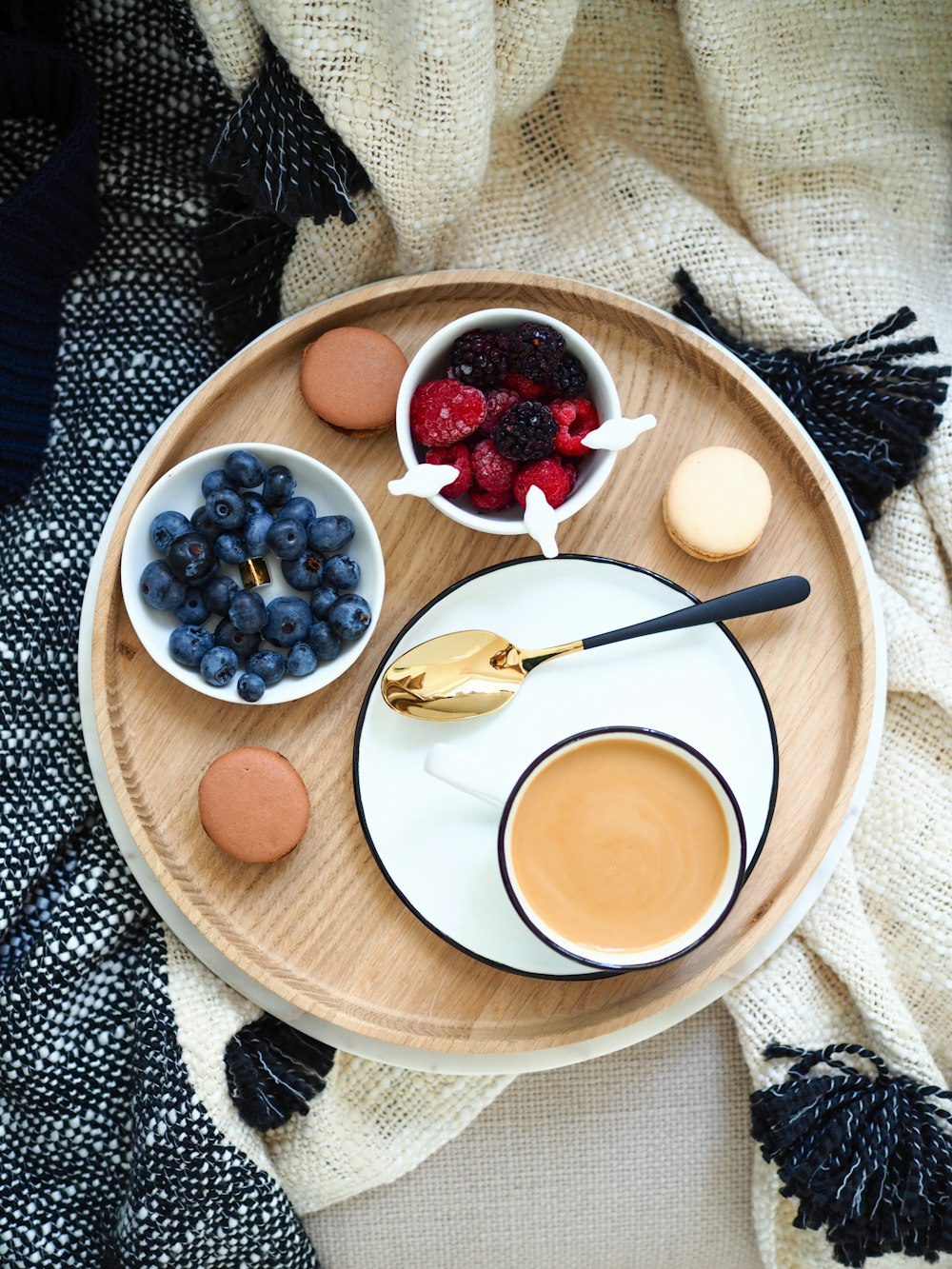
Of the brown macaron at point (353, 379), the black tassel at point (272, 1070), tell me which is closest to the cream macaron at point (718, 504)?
the brown macaron at point (353, 379)

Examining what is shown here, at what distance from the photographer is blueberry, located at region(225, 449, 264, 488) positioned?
3.50 ft

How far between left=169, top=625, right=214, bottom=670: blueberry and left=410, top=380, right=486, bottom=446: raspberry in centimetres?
29

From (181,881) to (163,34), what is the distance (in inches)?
36.8

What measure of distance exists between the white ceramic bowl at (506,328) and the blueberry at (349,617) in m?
0.12

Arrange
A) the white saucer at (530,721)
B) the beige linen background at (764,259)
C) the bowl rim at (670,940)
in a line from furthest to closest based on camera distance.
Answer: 1. the beige linen background at (764,259)
2. the white saucer at (530,721)
3. the bowl rim at (670,940)

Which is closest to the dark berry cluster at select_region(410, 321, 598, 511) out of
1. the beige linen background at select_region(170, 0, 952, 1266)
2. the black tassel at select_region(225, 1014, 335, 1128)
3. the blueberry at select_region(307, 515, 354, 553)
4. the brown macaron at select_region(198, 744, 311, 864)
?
the blueberry at select_region(307, 515, 354, 553)

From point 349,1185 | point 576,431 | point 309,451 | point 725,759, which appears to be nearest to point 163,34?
point 309,451

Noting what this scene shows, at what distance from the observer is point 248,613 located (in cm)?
105

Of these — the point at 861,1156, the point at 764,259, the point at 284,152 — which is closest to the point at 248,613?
the point at 284,152

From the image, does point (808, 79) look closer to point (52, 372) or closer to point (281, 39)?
point (281, 39)

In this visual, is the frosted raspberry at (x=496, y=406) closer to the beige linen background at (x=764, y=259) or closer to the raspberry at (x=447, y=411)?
the raspberry at (x=447, y=411)

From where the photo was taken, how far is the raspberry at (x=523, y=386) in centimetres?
106

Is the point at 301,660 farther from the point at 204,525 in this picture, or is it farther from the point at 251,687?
the point at 204,525

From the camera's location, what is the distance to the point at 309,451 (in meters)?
1.14
